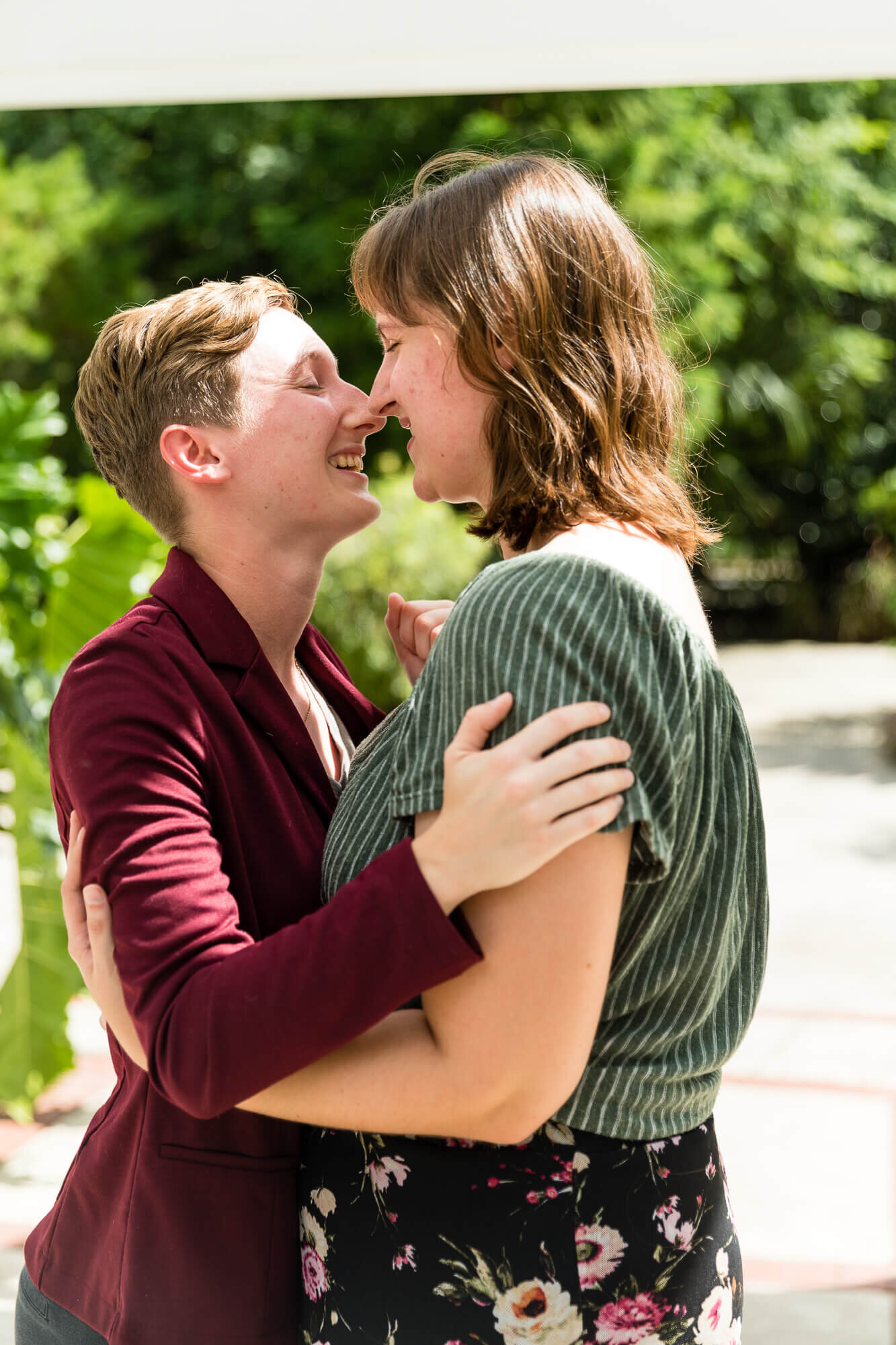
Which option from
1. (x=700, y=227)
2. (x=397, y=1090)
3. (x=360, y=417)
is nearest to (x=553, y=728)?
(x=397, y=1090)

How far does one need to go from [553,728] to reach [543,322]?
423 millimetres

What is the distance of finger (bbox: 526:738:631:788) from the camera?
1.05m

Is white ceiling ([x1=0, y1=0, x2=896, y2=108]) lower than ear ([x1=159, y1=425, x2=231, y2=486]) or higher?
higher

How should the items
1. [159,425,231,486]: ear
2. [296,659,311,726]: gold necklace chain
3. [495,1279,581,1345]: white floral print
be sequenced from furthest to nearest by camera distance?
[296,659,311,726]: gold necklace chain → [159,425,231,486]: ear → [495,1279,581,1345]: white floral print

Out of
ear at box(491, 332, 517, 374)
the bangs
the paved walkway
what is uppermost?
the bangs

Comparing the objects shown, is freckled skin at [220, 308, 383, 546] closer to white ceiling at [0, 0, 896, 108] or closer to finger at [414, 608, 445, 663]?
finger at [414, 608, 445, 663]

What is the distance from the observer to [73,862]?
134cm

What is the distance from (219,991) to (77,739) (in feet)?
0.98

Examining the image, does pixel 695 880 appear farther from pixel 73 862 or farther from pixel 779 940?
pixel 779 940

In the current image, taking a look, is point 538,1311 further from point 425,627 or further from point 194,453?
point 194,453

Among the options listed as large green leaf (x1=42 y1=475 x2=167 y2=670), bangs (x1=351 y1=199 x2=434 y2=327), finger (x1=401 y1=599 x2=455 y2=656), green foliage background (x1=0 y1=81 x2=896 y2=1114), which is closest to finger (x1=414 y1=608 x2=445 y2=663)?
finger (x1=401 y1=599 x2=455 y2=656)

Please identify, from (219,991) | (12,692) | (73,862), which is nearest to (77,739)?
(73,862)

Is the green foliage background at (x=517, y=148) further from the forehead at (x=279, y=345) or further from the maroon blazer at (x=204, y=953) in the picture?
the maroon blazer at (x=204, y=953)

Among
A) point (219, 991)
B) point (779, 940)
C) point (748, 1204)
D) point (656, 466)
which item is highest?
point (656, 466)
